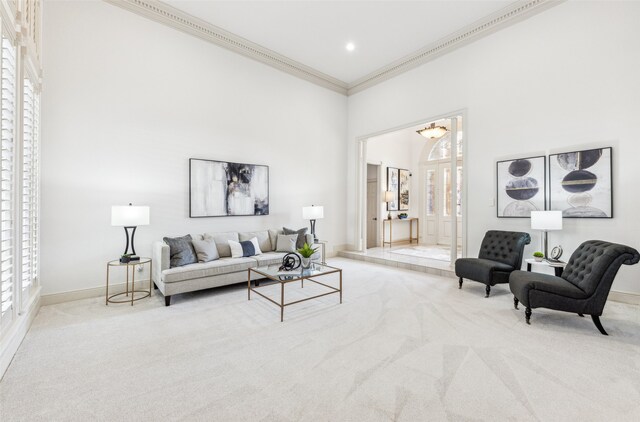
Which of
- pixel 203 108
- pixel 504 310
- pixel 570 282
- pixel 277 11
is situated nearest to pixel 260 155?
pixel 203 108

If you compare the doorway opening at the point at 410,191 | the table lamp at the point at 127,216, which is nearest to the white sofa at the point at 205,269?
the table lamp at the point at 127,216

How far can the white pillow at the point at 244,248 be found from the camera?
4926 millimetres

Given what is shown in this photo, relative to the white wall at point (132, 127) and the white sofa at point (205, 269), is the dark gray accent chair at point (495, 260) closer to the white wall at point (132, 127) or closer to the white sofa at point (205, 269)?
the white sofa at point (205, 269)

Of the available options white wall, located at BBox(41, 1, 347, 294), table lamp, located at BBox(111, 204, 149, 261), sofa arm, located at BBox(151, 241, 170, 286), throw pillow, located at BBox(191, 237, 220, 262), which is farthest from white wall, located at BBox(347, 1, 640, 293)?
table lamp, located at BBox(111, 204, 149, 261)

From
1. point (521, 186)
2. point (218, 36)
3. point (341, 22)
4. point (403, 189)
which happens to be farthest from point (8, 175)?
point (403, 189)

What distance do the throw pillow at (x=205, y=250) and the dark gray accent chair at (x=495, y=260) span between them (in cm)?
382

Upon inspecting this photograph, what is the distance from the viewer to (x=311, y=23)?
5211 millimetres

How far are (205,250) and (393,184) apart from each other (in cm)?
629

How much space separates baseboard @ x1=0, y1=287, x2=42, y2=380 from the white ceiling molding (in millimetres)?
4338

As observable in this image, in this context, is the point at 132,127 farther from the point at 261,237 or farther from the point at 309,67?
the point at 309,67

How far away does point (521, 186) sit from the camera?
4816mm

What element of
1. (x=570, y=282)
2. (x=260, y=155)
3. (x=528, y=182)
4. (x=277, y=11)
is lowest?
(x=570, y=282)

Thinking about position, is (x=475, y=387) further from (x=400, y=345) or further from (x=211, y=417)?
(x=211, y=417)

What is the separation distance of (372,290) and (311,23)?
4.65m
